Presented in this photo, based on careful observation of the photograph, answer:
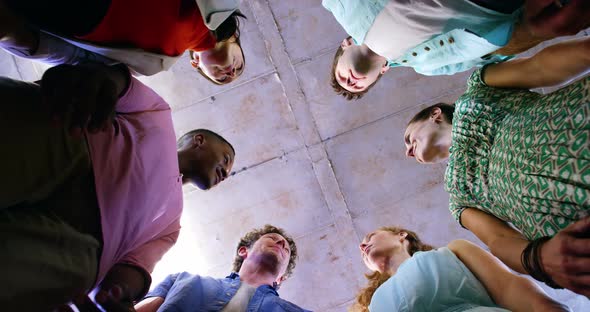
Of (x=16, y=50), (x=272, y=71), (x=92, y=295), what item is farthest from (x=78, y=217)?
(x=272, y=71)

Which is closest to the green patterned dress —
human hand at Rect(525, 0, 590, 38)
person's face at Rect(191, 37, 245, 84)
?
human hand at Rect(525, 0, 590, 38)

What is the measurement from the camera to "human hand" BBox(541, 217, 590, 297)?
115cm

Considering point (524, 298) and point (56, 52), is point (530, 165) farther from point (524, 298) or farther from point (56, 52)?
point (56, 52)

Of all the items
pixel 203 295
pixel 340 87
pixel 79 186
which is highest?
pixel 79 186

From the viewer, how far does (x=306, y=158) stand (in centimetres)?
413

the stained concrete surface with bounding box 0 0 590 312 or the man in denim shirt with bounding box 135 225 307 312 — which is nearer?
the man in denim shirt with bounding box 135 225 307 312

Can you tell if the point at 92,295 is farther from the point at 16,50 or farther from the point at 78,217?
the point at 16,50

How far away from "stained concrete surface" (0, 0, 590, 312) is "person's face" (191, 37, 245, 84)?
311mm

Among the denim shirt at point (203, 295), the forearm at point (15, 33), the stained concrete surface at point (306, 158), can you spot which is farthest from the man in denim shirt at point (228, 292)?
the forearm at point (15, 33)

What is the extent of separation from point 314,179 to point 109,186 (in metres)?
2.79

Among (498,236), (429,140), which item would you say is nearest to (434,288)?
(498,236)

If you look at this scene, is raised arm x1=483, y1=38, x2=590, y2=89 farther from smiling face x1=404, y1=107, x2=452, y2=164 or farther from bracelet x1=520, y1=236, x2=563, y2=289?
smiling face x1=404, y1=107, x2=452, y2=164

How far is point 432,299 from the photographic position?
2.01 metres

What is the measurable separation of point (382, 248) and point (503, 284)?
1.45m
